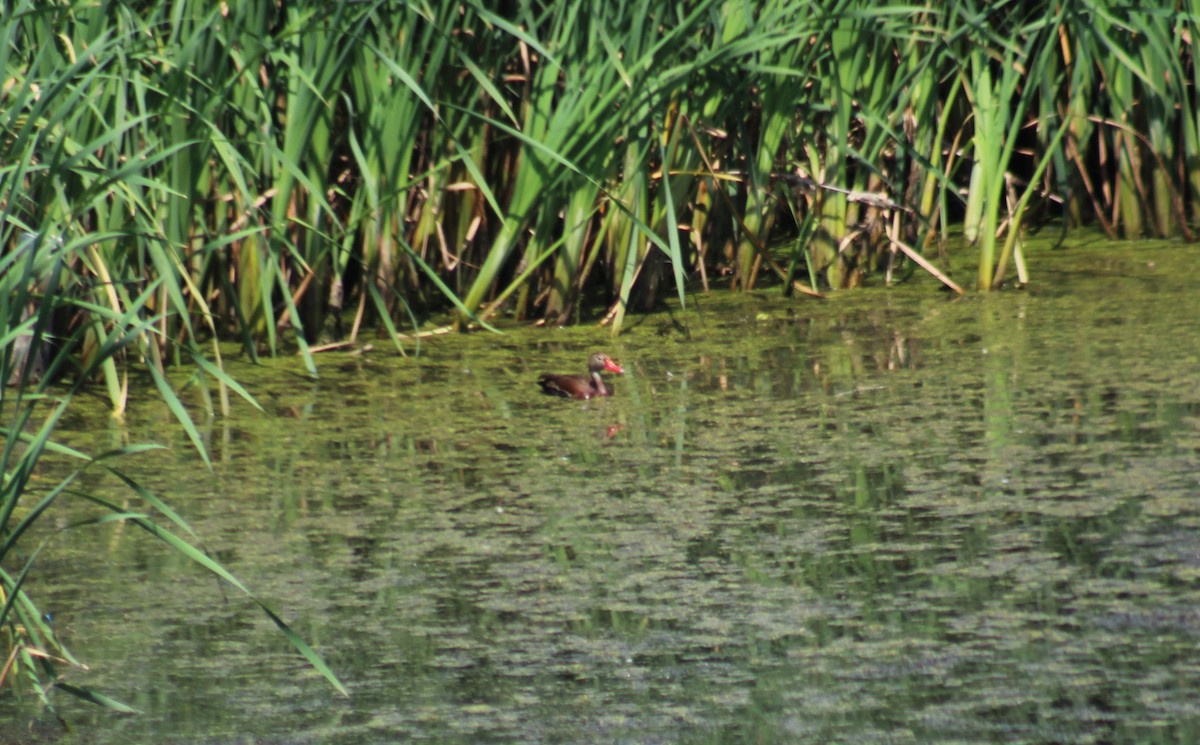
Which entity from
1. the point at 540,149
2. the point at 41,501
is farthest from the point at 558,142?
the point at 41,501

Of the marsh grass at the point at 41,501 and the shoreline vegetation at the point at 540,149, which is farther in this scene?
the shoreline vegetation at the point at 540,149

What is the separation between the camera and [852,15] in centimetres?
460

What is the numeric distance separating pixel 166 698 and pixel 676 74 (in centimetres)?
236

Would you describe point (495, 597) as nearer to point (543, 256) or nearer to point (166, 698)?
point (166, 698)

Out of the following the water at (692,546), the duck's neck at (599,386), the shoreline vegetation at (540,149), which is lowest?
the water at (692,546)

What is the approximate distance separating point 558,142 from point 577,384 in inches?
26.2

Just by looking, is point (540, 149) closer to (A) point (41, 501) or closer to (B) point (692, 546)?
(B) point (692, 546)

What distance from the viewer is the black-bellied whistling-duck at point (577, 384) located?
14.0 ft

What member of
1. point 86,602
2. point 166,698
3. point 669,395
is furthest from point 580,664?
point 669,395

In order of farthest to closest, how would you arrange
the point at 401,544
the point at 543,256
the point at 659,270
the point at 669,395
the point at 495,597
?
1. the point at 659,270
2. the point at 543,256
3. the point at 669,395
4. the point at 401,544
5. the point at 495,597

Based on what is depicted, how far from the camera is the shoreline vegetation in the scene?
14.0 ft

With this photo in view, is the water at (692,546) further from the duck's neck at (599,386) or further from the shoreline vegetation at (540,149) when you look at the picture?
the shoreline vegetation at (540,149)

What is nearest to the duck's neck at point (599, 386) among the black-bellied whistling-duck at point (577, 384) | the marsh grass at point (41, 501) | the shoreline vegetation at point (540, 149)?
the black-bellied whistling-duck at point (577, 384)

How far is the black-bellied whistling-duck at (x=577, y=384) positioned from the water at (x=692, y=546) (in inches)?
1.8
